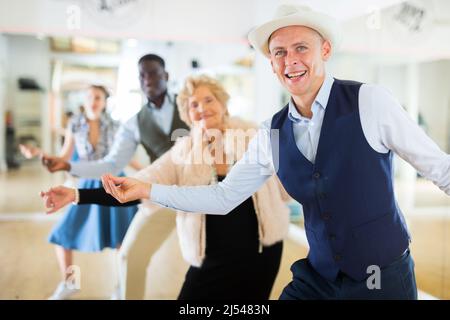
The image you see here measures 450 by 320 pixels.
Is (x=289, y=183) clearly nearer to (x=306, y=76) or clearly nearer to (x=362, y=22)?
(x=306, y=76)

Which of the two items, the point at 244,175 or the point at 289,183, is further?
the point at 244,175

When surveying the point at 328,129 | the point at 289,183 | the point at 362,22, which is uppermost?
the point at 362,22

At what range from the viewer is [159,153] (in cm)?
203

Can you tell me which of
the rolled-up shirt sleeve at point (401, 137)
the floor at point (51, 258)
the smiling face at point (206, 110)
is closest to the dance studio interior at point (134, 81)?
the floor at point (51, 258)

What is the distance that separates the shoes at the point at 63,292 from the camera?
1.98 metres

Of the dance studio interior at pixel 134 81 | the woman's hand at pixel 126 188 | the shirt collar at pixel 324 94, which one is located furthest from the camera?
the dance studio interior at pixel 134 81

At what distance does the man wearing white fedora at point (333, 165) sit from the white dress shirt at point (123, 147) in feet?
1.73

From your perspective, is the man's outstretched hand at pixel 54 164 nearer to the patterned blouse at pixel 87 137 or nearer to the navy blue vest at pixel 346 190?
the patterned blouse at pixel 87 137

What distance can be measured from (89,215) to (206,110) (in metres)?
0.79

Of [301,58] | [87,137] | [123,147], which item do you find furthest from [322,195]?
[87,137]

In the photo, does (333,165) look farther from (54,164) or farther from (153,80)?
(54,164)

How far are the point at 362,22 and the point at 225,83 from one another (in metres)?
0.67

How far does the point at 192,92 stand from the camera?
1.93 meters
